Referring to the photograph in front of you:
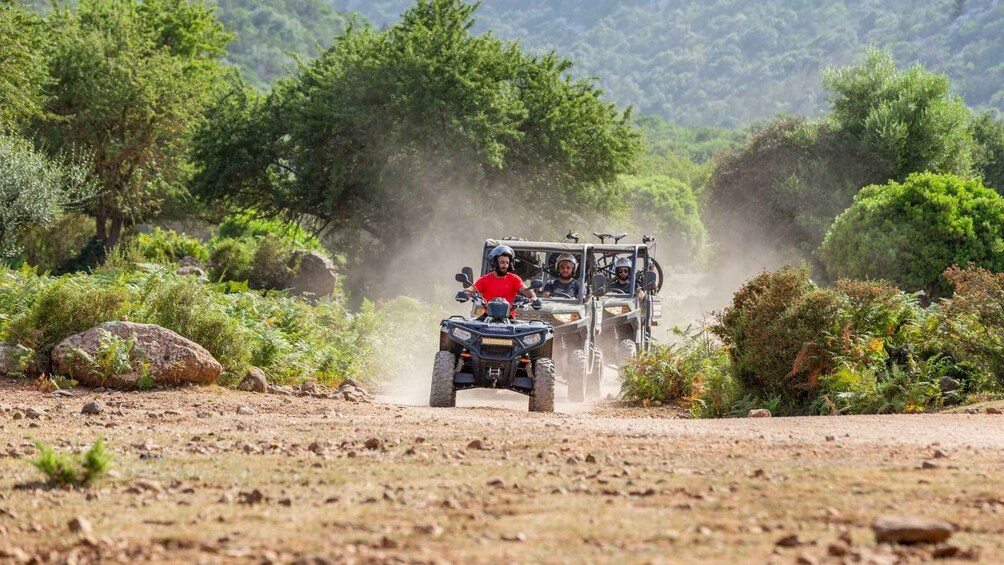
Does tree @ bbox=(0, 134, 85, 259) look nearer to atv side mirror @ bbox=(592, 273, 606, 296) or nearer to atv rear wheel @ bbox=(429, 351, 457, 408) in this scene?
atv side mirror @ bbox=(592, 273, 606, 296)

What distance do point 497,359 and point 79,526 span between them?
8388 mm

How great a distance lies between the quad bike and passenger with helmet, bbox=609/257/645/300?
626 centimetres

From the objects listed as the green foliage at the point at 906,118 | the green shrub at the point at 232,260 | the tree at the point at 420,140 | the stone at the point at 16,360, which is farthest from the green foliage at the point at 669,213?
the stone at the point at 16,360

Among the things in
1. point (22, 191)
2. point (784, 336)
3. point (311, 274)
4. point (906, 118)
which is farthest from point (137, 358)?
point (906, 118)

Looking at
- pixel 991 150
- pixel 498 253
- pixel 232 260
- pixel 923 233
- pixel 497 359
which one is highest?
pixel 991 150

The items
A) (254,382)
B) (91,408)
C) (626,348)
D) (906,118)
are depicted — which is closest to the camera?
(91,408)

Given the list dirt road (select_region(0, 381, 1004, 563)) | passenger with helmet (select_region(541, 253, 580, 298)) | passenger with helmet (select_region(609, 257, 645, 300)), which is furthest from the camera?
passenger with helmet (select_region(609, 257, 645, 300))

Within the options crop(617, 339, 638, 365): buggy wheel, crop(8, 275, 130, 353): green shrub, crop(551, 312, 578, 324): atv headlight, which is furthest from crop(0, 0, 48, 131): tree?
crop(551, 312, 578, 324): atv headlight

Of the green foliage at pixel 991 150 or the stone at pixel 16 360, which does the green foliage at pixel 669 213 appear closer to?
the green foliage at pixel 991 150

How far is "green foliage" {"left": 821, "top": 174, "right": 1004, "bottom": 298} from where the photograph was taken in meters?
34.6

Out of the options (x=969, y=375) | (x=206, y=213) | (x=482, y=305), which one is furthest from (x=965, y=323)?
(x=206, y=213)

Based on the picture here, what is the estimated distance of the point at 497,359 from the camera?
14.0 m

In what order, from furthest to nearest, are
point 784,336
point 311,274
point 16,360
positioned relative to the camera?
1. point 311,274
2. point 16,360
3. point 784,336

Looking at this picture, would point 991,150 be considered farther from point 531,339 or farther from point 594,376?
point 531,339
